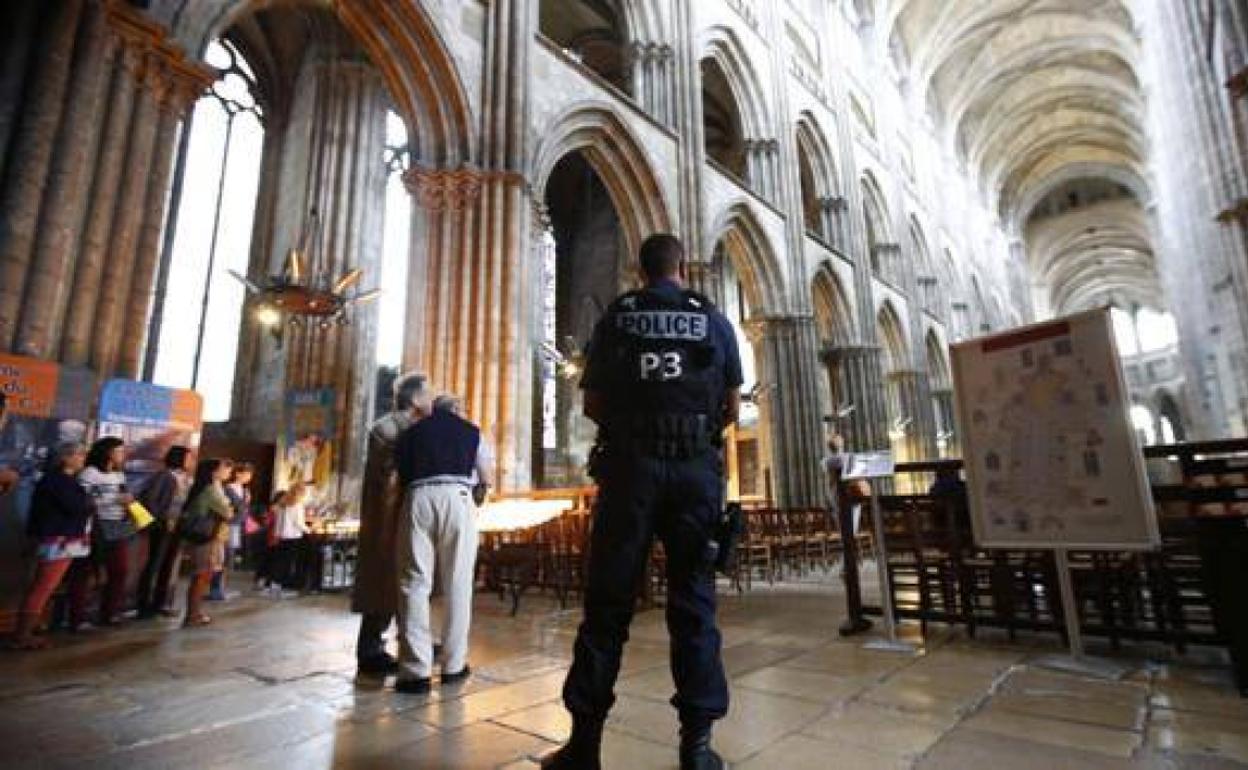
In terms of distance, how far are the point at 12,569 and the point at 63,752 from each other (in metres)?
3.47

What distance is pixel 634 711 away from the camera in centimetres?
243

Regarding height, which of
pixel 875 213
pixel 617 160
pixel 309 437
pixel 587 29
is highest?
pixel 587 29

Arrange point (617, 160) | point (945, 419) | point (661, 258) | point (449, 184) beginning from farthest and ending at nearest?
point (945, 419)
point (617, 160)
point (449, 184)
point (661, 258)

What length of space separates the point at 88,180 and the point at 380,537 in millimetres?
4779

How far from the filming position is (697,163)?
40.7 feet

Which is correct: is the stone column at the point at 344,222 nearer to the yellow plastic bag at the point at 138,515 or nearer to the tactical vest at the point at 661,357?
the yellow plastic bag at the point at 138,515

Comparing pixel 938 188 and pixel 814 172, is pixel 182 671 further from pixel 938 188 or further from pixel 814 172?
pixel 938 188

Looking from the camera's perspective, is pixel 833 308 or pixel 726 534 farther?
pixel 833 308

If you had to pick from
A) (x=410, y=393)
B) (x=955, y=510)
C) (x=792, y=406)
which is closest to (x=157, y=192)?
(x=410, y=393)

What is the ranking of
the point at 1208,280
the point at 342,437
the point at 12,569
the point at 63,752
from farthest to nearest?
the point at 1208,280
the point at 342,437
the point at 12,569
the point at 63,752

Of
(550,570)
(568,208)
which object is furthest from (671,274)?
(568,208)

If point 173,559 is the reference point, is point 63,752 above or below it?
below

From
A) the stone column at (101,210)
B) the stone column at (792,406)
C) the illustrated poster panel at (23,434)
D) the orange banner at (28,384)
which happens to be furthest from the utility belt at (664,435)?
the stone column at (792,406)

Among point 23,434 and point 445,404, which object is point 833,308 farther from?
point 23,434
